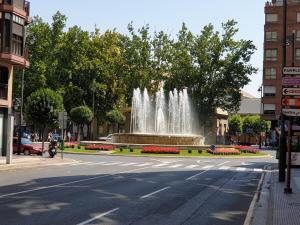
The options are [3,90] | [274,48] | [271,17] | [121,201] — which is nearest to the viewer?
[121,201]

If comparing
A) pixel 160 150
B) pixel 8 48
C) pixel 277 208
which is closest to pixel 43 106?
pixel 8 48

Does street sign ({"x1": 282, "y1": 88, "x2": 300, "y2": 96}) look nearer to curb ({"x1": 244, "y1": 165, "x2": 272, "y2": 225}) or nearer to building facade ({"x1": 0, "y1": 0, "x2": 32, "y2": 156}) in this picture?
curb ({"x1": 244, "y1": 165, "x2": 272, "y2": 225})

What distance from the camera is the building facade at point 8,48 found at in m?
35.9

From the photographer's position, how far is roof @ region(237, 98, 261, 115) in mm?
130250

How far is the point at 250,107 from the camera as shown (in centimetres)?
13238

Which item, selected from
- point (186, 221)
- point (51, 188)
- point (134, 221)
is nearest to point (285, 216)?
point (186, 221)

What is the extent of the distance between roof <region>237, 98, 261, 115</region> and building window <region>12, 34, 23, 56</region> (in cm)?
9635

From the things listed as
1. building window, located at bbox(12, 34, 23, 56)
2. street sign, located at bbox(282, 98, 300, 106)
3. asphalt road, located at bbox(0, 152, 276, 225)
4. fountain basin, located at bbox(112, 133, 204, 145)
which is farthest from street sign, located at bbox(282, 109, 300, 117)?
fountain basin, located at bbox(112, 133, 204, 145)

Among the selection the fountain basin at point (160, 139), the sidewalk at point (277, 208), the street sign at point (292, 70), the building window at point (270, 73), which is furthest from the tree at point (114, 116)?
the street sign at point (292, 70)

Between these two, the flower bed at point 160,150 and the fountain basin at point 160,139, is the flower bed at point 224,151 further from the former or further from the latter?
A: the flower bed at point 160,150

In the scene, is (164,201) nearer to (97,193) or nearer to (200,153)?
(97,193)

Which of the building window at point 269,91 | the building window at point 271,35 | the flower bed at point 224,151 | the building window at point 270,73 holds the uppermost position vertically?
the building window at point 271,35

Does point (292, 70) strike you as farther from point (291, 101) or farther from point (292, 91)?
point (291, 101)

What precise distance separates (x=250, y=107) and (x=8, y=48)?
102 m
